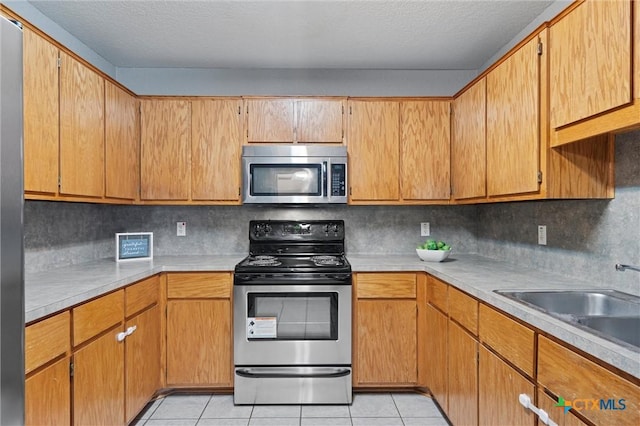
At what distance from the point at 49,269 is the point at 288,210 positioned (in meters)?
1.68

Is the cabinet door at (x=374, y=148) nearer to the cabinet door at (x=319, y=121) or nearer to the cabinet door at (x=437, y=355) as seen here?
the cabinet door at (x=319, y=121)

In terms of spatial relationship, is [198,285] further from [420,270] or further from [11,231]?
[11,231]

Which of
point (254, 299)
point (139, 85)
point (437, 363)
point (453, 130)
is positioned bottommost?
point (437, 363)

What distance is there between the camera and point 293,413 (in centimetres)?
230

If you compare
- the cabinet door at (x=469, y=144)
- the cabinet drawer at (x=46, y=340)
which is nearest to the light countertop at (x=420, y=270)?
the cabinet drawer at (x=46, y=340)

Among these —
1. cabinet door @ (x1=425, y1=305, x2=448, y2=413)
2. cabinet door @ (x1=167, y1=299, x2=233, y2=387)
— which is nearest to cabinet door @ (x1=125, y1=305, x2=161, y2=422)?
cabinet door @ (x1=167, y1=299, x2=233, y2=387)

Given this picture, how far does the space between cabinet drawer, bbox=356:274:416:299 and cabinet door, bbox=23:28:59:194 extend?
1874 millimetres

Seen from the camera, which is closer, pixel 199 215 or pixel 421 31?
pixel 421 31

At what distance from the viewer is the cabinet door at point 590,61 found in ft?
4.09

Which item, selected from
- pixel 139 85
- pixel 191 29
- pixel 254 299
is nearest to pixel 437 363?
pixel 254 299

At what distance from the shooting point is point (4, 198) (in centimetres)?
72

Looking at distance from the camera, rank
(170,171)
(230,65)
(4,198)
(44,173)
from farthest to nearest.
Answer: (230,65) → (170,171) → (44,173) → (4,198)

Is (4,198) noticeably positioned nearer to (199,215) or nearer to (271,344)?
(271,344)

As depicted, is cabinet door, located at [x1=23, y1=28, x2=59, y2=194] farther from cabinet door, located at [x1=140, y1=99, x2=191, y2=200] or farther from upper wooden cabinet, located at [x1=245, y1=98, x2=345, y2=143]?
upper wooden cabinet, located at [x1=245, y1=98, x2=345, y2=143]
